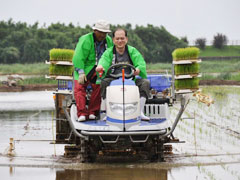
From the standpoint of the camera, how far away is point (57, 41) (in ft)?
298

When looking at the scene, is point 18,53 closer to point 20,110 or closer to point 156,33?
point 156,33

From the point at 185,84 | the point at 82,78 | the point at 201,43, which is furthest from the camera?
the point at 201,43

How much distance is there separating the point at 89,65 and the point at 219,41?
103383 mm

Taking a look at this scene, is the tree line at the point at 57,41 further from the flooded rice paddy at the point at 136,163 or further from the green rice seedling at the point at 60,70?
the green rice seedling at the point at 60,70

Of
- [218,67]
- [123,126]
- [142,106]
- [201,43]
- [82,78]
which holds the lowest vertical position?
[218,67]

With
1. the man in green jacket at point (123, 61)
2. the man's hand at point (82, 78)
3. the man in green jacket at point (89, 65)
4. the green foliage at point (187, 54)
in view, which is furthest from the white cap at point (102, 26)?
the green foliage at point (187, 54)

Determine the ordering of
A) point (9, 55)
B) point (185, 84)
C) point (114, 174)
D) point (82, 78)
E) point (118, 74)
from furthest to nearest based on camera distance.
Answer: point (9, 55) → point (185, 84) → point (82, 78) → point (118, 74) → point (114, 174)

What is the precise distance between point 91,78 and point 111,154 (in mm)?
1395

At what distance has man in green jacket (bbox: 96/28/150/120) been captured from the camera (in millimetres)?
11758

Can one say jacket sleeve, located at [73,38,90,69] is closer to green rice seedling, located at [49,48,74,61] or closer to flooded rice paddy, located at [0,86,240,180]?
flooded rice paddy, located at [0,86,240,180]

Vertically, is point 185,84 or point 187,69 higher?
point 187,69

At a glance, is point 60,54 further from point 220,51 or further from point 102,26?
point 220,51

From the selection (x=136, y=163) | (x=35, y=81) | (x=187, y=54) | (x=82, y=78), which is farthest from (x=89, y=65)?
(x=35, y=81)

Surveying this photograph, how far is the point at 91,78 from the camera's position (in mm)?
12445
